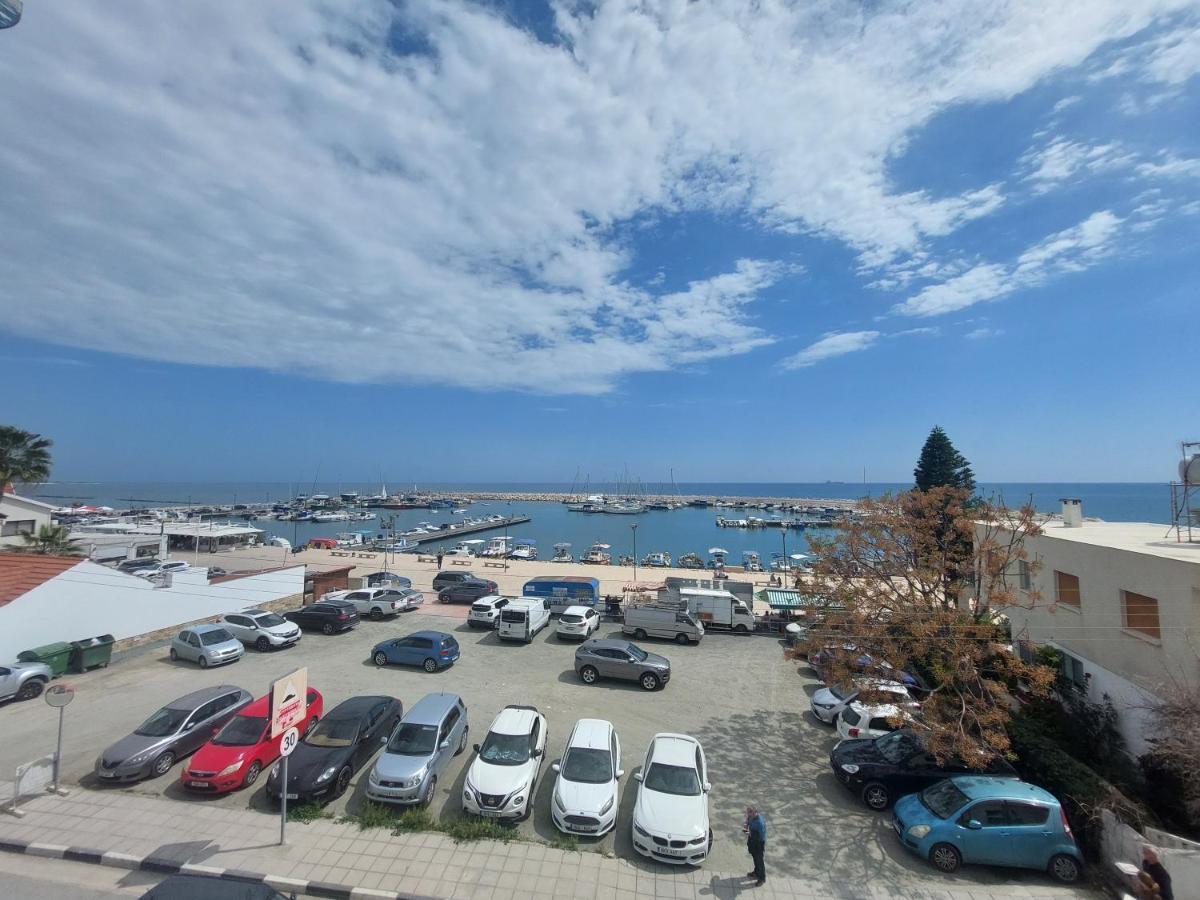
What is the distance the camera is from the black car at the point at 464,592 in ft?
98.5

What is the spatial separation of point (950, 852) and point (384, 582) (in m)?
28.6

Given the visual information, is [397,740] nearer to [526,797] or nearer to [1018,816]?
[526,797]

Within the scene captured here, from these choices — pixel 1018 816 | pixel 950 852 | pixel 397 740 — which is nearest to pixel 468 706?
pixel 397 740

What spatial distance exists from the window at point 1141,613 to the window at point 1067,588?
6.80 ft

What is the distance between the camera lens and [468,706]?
15781 millimetres

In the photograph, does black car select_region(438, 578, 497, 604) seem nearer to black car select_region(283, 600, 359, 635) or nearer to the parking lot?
the parking lot

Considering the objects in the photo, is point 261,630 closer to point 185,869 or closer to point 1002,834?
point 185,869

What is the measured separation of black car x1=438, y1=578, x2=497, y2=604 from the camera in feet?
98.5

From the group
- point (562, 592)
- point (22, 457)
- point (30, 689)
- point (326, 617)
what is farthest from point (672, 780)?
point (22, 457)

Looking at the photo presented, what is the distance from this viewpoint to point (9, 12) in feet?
33.9

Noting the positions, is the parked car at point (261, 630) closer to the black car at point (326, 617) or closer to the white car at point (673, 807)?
the black car at point (326, 617)

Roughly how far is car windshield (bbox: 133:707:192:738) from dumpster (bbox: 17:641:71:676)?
26.1ft

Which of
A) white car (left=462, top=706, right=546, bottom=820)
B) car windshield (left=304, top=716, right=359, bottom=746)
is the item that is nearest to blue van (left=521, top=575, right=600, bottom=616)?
white car (left=462, top=706, right=546, bottom=820)

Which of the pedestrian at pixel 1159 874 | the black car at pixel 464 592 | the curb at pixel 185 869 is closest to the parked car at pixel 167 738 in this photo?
the curb at pixel 185 869
